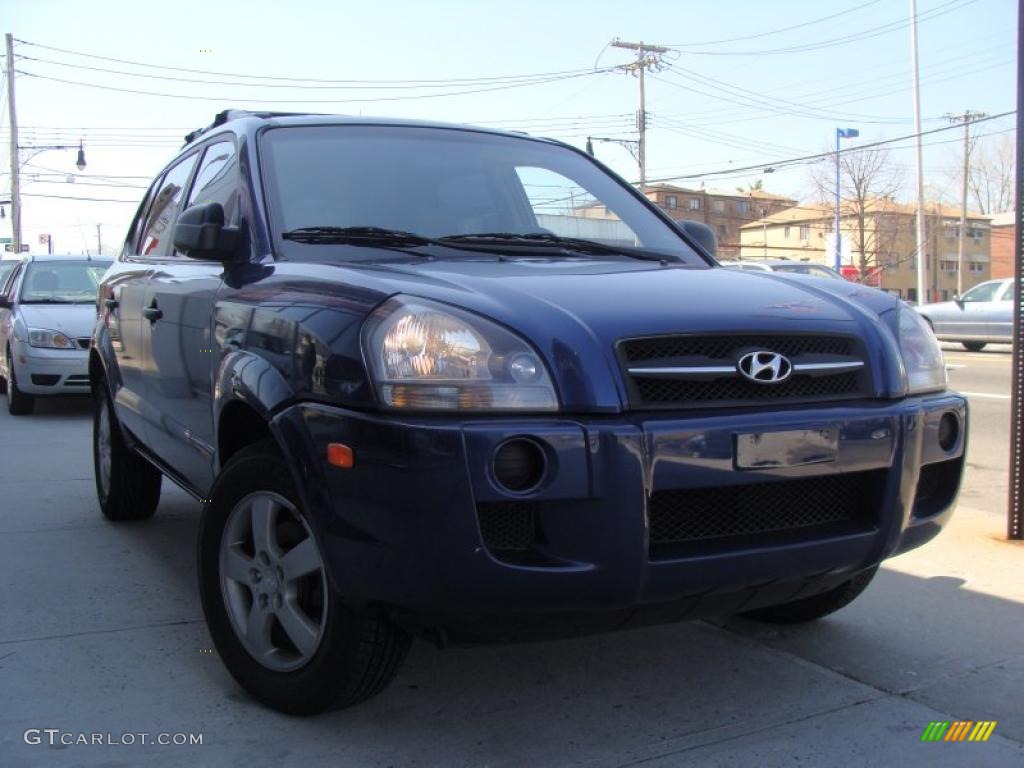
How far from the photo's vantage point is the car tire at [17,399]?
33.1 ft

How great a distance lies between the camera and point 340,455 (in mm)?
2373

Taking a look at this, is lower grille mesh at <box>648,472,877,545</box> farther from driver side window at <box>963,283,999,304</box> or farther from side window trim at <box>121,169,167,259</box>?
driver side window at <box>963,283,999,304</box>

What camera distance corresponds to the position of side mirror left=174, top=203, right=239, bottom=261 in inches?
127

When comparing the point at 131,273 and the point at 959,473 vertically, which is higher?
the point at 131,273

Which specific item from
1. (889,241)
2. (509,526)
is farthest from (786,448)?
(889,241)

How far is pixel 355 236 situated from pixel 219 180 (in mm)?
952

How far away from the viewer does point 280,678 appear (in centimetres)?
279

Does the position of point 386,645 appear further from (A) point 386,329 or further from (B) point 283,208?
(B) point 283,208

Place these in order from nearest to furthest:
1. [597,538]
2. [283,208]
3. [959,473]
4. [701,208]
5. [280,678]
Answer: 1. [597,538]
2. [280,678]
3. [959,473]
4. [283,208]
5. [701,208]

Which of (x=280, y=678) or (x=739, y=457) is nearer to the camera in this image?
(x=739, y=457)

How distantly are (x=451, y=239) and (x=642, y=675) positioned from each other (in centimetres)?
155

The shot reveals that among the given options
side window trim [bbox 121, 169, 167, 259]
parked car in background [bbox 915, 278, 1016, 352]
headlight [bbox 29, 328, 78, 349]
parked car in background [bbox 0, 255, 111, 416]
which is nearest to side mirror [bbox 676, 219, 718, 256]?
side window trim [bbox 121, 169, 167, 259]

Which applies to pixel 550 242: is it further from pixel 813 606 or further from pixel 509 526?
pixel 813 606

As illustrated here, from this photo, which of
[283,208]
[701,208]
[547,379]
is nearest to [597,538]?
[547,379]
